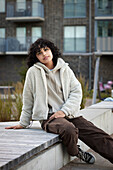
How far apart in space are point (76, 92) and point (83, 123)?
1.32ft

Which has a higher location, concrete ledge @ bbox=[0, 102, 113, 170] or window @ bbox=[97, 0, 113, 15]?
window @ bbox=[97, 0, 113, 15]

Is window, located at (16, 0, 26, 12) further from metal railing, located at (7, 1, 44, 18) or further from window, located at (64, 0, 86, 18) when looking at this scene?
window, located at (64, 0, 86, 18)

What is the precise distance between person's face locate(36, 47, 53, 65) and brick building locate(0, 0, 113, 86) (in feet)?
76.5

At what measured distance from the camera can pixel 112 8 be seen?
28.2 m

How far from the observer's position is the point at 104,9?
28312mm

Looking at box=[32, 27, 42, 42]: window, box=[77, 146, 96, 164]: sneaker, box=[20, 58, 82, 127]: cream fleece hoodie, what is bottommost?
box=[77, 146, 96, 164]: sneaker

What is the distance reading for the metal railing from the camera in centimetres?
2868

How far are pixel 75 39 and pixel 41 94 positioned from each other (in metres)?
24.1

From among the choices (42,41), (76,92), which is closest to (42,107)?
(76,92)

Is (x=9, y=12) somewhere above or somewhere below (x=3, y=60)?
above

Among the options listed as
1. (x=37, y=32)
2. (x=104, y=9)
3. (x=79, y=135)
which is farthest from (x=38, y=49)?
(x=37, y=32)


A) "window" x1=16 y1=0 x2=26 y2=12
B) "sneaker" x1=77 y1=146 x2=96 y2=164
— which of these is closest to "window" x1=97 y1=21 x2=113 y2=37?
Result: "window" x1=16 y1=0 x2=26 y2=12

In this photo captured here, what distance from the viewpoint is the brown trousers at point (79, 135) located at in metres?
4.19

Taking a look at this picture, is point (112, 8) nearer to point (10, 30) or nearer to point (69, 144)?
point (10, 30)
